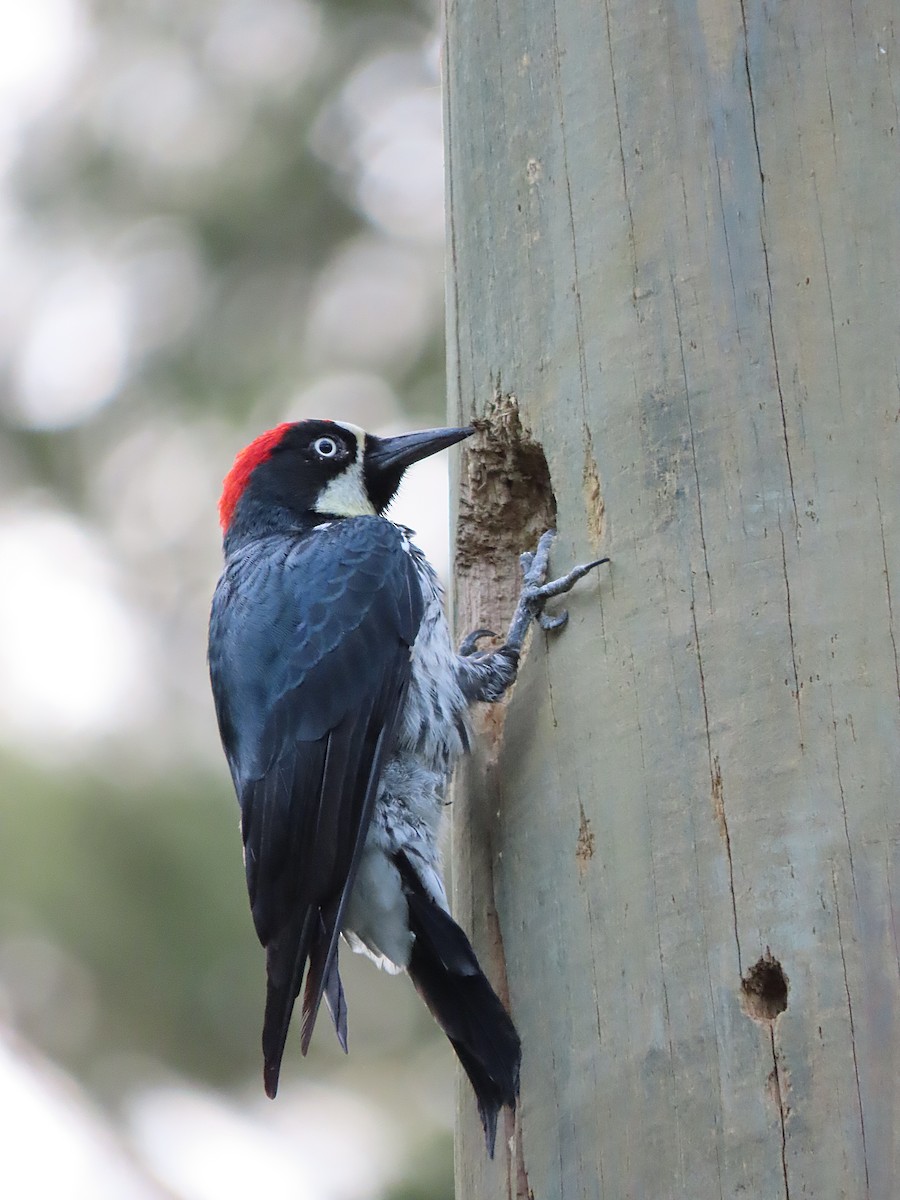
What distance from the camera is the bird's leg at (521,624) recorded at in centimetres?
301

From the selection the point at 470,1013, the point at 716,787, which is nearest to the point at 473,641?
the point at 470,1013

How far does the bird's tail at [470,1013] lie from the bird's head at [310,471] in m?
1.63

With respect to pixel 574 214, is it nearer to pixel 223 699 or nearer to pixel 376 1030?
pixel 223 699

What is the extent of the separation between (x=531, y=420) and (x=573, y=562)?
1.13 feet

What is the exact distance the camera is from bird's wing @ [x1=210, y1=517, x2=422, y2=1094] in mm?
3104

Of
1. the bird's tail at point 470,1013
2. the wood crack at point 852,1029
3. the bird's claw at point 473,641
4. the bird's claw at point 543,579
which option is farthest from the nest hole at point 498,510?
the wood crack at point 852,1029

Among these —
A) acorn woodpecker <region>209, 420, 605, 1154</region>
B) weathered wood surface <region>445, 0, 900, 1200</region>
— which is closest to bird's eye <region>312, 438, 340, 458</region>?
acorn woodpecker <region>209, 420, 605, 1154</region>

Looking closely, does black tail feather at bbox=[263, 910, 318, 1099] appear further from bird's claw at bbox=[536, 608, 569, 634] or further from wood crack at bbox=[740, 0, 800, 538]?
wood crack at bbox=[740, 0, 800, 538]

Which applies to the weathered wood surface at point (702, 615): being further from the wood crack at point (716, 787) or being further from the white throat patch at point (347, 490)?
the white throat patch at point (347, 490)

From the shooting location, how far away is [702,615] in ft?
8.68

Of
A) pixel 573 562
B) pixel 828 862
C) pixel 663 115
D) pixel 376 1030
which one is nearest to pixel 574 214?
pixel 663 115

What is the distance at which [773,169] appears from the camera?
108 inches

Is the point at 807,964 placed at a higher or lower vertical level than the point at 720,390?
lower

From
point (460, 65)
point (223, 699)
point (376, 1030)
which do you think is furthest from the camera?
point (376, 1030)
